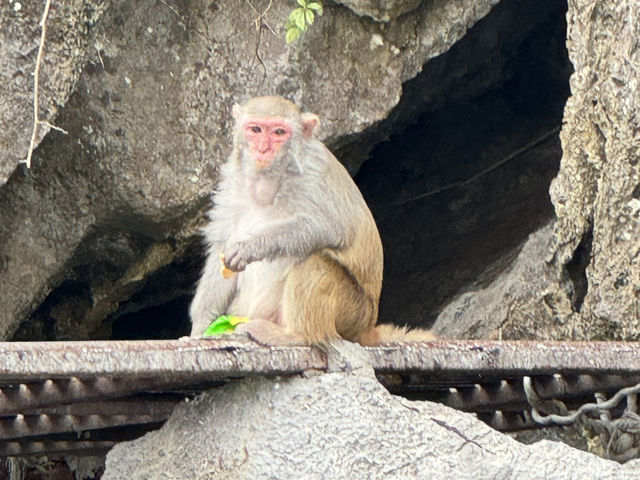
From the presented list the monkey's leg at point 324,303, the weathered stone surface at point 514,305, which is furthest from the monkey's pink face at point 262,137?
the weathered stone surface at point 514,305

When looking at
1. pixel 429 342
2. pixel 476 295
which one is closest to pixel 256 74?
pixel 476 295

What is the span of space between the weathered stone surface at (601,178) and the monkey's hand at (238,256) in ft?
4.15

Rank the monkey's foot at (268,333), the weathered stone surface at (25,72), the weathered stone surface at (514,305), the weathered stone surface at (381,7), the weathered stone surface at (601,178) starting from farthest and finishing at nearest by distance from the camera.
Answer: the weathered stone surface at (381,7), the weathered stone surface at (514,305), the weathered stone surface at (25,72), the weathered stone surface at (601,178), the monkey's foot at (268,333)

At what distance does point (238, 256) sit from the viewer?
4.57 m

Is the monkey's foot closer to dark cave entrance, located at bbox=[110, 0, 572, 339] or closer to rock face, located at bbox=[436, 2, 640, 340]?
rock face, located at bbox=[436, 2, 640, 340]

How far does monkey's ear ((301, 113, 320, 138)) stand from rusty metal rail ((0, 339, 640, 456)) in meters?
0.85

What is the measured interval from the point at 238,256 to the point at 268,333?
11.7 inches

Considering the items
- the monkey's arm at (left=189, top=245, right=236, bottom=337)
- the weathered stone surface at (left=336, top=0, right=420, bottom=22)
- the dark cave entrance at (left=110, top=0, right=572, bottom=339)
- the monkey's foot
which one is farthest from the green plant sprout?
the monkey's foot

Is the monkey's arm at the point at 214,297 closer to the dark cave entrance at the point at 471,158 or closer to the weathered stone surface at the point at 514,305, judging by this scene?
the weathered stone surface at the point at 514,305

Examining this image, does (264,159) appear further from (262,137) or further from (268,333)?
(268,333)

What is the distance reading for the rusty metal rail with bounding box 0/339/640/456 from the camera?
3.79m

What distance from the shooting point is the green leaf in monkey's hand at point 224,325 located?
15.3 ft

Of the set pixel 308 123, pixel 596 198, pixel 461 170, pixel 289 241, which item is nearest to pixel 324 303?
pixel 289 241

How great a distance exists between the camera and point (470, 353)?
4.27 metres
